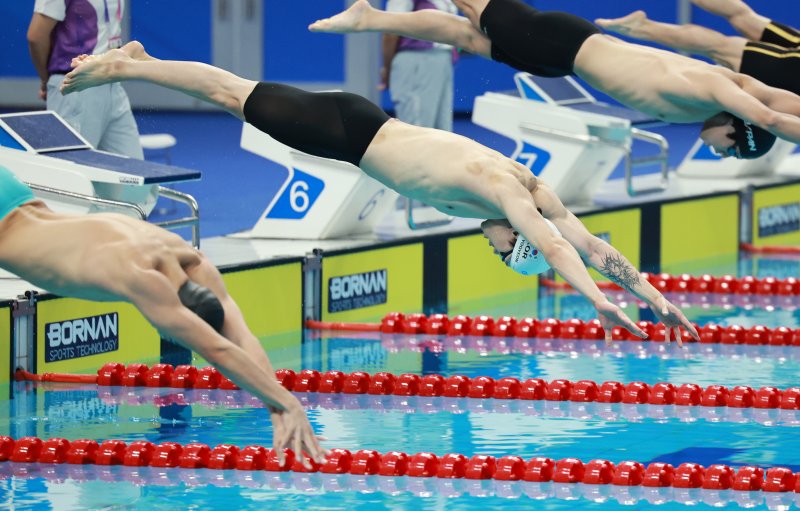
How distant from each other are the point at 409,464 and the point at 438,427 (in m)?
0.79

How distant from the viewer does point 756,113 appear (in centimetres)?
639

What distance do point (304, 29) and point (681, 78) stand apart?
11823 millimetres

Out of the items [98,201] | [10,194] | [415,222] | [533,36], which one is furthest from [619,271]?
[415,222]

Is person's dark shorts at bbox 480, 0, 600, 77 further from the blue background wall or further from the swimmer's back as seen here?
the blue background wall

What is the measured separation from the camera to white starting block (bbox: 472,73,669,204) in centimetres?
1073

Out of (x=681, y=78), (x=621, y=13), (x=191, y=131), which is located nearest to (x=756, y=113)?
(x=681, y=78)

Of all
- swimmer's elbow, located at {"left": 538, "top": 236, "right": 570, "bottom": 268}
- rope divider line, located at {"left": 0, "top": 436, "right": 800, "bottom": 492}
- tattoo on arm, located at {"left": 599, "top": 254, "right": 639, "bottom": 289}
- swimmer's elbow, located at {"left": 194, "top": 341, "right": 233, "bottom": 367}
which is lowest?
rope divider line, located at {"left": 0, "top": 436, "right": 800, "bottom": 492}

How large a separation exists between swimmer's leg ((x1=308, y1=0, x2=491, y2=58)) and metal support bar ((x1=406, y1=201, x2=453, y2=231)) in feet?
8.79

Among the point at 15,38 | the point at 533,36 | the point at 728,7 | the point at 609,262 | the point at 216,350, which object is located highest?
the point at 15,38

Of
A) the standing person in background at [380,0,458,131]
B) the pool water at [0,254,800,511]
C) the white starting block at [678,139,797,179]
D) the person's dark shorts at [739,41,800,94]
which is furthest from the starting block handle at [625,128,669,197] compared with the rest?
the person's dark shorts at [739,41,800,94]

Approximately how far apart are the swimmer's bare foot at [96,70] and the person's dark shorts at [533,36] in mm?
1608

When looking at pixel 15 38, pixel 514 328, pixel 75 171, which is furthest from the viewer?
pixel 15 38

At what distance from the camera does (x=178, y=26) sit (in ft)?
59.2

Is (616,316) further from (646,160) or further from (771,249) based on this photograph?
(771,249)
